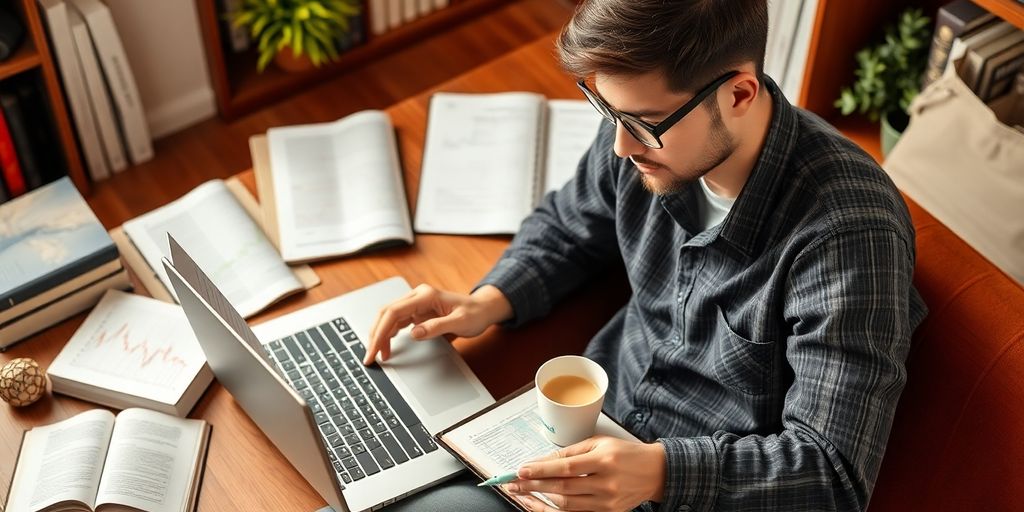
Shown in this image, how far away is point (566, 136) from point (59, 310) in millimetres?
859

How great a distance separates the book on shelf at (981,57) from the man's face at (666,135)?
700 mm

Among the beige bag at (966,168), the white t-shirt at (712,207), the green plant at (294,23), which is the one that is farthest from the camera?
the green plant at (294,23)

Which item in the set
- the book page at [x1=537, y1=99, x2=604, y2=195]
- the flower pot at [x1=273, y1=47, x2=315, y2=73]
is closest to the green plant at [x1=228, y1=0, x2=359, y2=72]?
the flower pot at [x1=273, y1=47, x2=315, y2=73]

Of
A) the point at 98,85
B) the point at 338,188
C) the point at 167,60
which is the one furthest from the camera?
the point at 167,60

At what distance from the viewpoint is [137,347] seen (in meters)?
1.40

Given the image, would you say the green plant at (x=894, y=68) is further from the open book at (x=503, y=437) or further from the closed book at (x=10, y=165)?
the closed book at (x=10, y=165)

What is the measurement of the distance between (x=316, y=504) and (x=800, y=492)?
1.90 ft

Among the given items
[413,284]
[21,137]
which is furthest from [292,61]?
[413,284]

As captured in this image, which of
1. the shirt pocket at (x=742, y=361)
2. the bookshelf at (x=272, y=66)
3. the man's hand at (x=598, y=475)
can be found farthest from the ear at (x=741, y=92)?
the bookshelf at (x=272, y=66)

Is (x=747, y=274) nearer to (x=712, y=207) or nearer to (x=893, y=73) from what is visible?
(x=712, y=207)

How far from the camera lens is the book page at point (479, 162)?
1.65 m

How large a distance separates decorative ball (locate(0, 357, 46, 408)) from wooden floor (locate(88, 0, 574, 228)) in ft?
3.63

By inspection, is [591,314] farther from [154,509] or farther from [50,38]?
[50,38]

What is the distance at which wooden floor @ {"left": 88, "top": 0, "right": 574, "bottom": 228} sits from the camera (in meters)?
2.50
